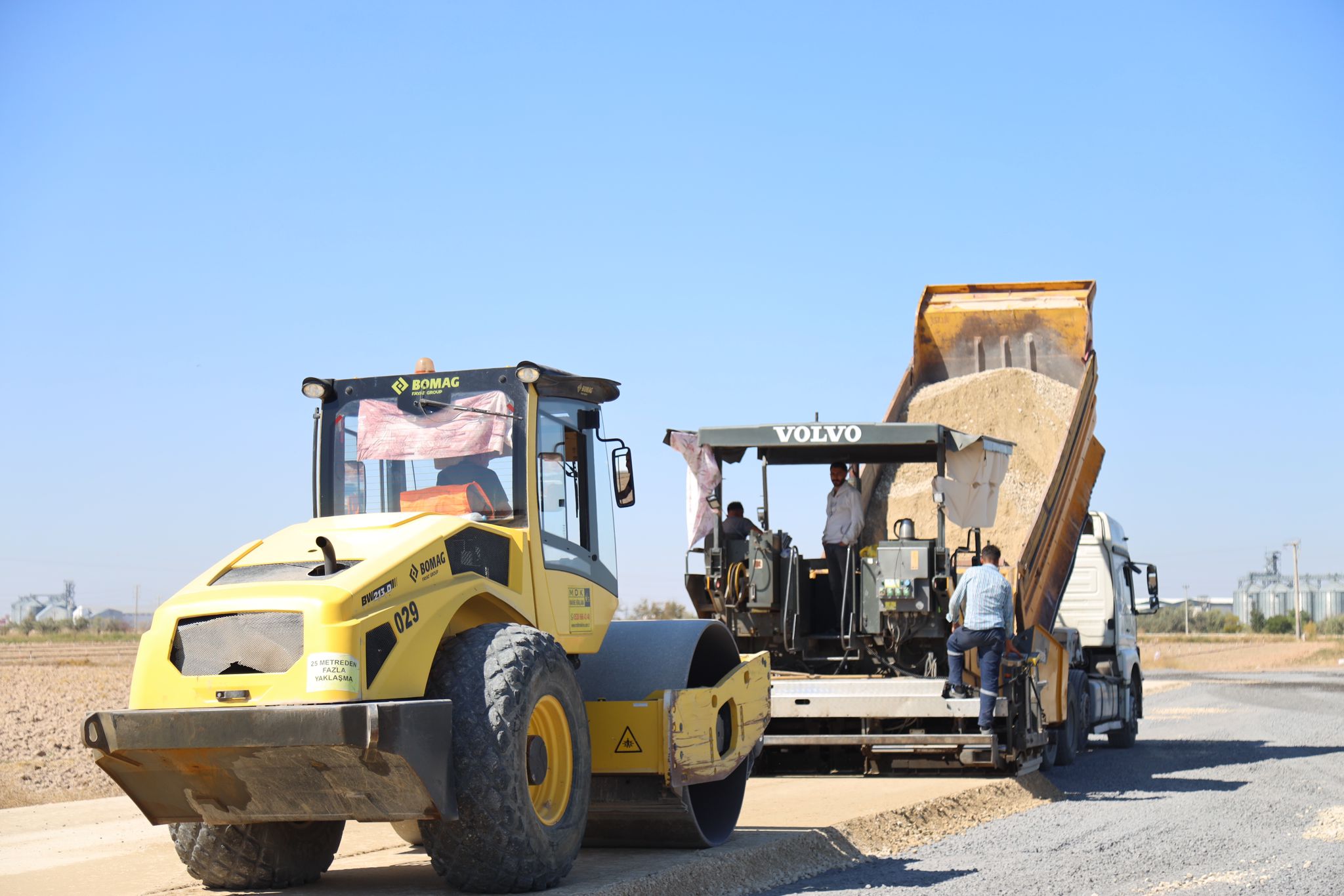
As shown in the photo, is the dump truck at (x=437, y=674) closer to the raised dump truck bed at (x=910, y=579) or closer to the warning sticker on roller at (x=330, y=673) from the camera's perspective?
the warning sticker on roller at (x=330, y=673)

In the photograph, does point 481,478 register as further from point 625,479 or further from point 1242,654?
point 1242,654

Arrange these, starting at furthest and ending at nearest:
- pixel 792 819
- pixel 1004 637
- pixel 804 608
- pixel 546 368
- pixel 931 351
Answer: pixel 931 351 < pixel 804 608 < pixel 1004 637 < pixel 792 819 < pixel 546 368

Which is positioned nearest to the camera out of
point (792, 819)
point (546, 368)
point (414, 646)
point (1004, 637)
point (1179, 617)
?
point (414, 646)

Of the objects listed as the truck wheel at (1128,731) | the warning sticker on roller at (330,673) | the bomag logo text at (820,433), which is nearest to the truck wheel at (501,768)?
the warning sticker on roller at (330,673)

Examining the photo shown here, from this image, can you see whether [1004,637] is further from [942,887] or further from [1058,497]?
[942,887]

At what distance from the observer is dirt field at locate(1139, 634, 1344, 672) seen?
50656 mm

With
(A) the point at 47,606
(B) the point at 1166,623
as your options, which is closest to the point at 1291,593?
(B) the point at 1166,623

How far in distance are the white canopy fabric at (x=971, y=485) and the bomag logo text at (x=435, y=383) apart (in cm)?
611

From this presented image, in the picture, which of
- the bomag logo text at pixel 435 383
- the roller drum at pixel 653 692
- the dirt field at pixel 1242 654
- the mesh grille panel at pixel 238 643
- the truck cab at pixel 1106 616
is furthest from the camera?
the dirt field at pixel 1242 654

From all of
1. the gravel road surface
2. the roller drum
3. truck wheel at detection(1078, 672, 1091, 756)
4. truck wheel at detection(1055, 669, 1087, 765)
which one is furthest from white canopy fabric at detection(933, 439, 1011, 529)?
the roller drum

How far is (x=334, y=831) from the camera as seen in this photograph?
782 centimetres

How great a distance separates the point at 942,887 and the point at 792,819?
253 cm

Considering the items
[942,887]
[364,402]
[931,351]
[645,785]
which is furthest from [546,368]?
[931,351]

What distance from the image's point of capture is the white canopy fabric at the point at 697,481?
12.9 meters
